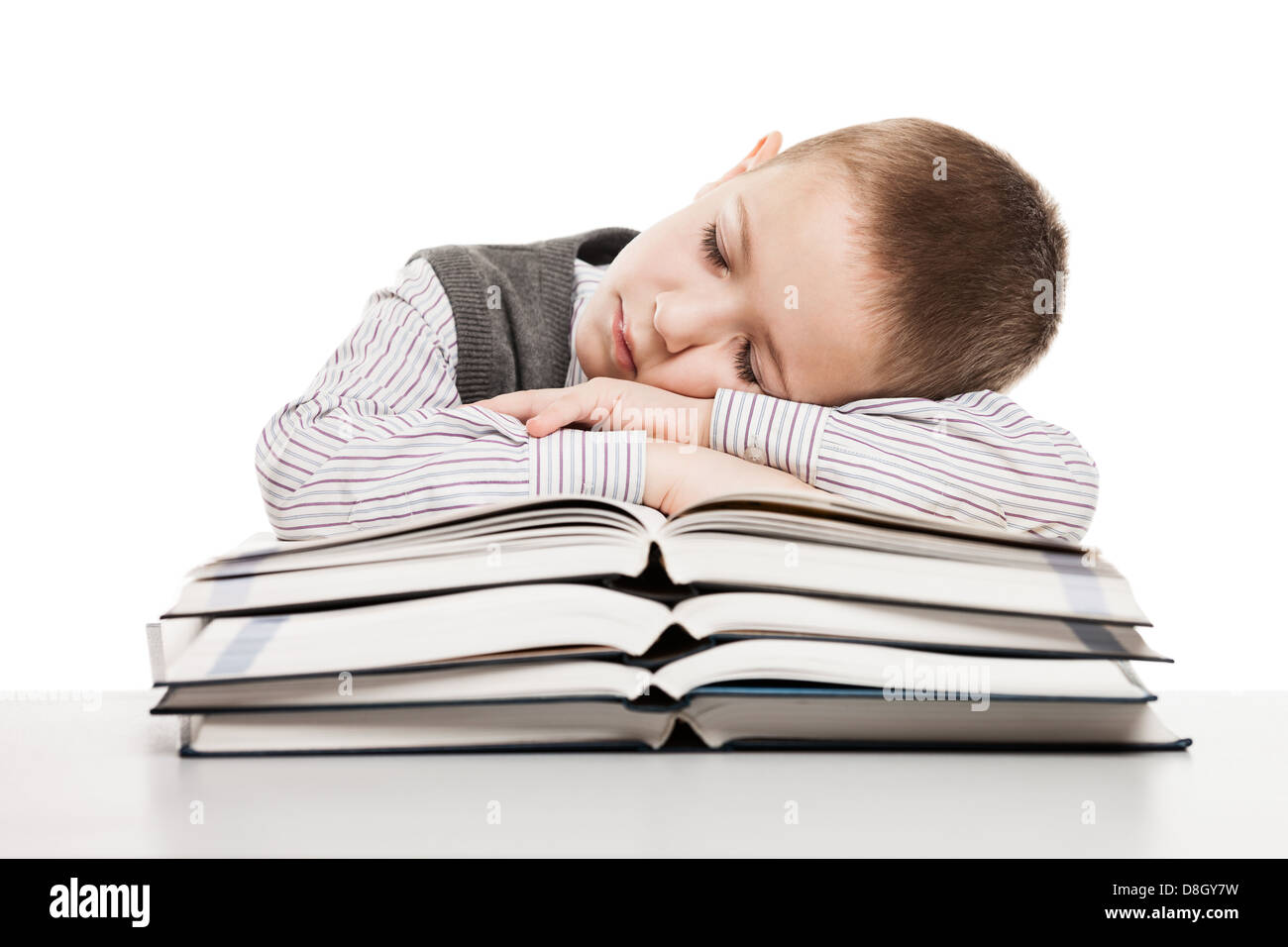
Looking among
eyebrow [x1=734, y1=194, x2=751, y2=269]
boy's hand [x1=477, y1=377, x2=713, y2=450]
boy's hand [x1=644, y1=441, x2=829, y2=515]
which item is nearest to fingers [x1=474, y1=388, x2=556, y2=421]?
boy's hand [x1=477, y1=377, x2=713, y2=450]

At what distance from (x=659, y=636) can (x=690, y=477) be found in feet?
0.77

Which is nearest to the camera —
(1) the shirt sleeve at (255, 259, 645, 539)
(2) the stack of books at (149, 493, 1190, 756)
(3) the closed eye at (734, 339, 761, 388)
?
(2) the stack of books at (149, 493, 1190, 756)

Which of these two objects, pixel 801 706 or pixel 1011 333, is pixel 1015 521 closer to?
pixel 1011 333

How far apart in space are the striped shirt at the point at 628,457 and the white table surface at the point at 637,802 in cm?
25

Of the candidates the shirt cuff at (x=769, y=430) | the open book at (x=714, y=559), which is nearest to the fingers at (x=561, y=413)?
the shirt cuff at (x=769, y=430)

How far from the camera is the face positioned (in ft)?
3.35

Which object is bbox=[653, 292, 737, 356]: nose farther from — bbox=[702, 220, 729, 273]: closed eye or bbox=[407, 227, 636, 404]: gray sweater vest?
bbox=[407, 227, 636, 404]: gray sweater vest

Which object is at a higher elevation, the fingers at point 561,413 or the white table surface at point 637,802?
the fingers at point 561,413

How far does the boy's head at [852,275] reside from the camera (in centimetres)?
102

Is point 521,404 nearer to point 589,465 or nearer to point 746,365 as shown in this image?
point 589,465

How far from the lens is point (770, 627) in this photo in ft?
2.11

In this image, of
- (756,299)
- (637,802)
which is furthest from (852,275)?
(637,802)

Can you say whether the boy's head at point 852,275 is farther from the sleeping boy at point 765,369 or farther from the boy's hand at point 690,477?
the boy's hand at point 690,477
